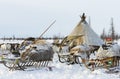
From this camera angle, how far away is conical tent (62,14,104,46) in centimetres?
2903

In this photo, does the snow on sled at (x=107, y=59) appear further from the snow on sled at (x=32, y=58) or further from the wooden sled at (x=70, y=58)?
the wooden sled at (x=70, y=58)

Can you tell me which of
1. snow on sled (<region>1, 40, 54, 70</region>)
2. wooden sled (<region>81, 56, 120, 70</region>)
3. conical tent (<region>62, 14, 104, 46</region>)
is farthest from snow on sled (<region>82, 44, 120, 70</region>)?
conical tent (<region>62, 14, 104, 46</region>)

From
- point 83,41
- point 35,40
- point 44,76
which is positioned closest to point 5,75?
point 44,76

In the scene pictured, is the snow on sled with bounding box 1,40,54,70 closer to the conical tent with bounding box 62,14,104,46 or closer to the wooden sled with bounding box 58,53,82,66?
the wooden sled with bounding box 58,53,82,66

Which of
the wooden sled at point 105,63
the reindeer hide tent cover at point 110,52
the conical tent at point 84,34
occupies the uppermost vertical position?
the conical tent at point 84,34

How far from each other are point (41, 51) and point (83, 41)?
420 inches

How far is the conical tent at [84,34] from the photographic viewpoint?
29030 millimetres

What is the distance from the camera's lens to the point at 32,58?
17.8 metres

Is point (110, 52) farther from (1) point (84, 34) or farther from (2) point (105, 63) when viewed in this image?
(1) point (84, 34)

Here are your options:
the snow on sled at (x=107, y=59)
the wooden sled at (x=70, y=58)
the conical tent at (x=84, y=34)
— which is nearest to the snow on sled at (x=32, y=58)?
the snow on sled at (x=107, y=59)

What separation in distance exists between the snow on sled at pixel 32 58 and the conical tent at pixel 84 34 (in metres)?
10.2

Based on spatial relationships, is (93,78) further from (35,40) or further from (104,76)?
(35,40)

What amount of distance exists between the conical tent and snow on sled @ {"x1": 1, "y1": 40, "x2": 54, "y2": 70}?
A: 10.2m

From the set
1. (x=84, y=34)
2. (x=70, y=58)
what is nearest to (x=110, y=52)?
(x=70, y=58)
